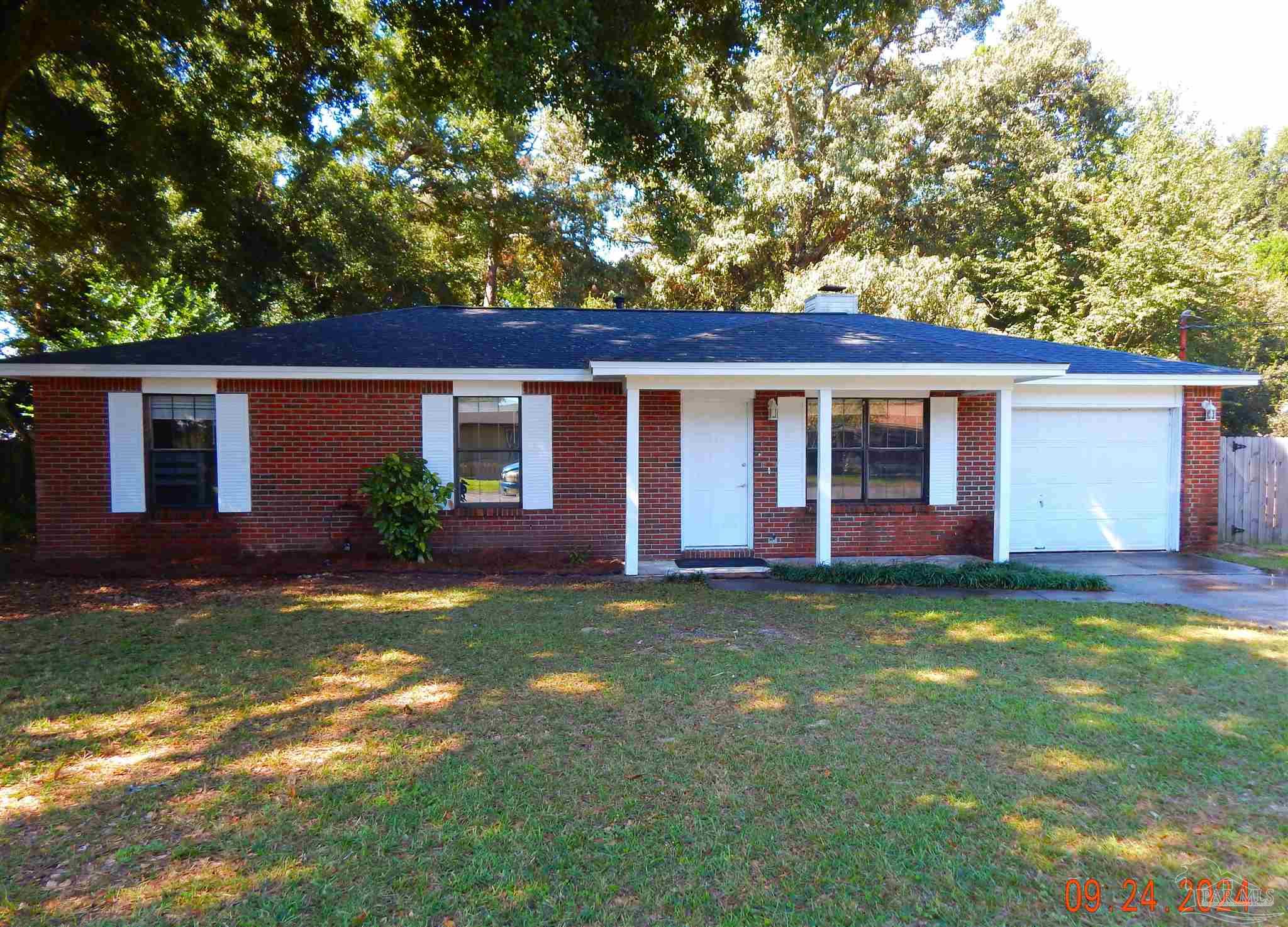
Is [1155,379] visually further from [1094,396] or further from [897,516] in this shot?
[897,516]

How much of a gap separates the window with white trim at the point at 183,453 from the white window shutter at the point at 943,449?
396 inches

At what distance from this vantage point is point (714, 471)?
10.7 meters

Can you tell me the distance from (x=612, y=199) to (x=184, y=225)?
12597 millimetres

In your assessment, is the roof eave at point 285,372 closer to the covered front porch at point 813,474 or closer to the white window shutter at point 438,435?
the white window shutter at point 438,435

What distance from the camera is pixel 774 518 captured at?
1073 centimetres

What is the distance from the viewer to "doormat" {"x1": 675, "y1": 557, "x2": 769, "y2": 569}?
995cm

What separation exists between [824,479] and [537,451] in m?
3.91

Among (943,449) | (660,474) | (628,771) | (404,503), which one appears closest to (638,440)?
(660,474)

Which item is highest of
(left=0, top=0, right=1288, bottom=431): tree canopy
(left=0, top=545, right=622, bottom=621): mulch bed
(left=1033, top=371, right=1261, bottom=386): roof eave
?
(left=0, top=0, right=1288, bottom=431): tree canopy

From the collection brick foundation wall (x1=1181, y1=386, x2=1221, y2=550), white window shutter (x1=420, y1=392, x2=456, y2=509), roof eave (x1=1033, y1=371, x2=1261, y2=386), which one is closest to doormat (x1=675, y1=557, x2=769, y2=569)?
white window shutter (x1=420, y1=392, x2=456, y2=509)

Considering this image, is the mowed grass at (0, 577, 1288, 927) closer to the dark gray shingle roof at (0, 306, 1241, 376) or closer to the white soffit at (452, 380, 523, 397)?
the dark gray shingle roof at (0, 306, 1241, 376)

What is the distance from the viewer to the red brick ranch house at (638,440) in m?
9.66

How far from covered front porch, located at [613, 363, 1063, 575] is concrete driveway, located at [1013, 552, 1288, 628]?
132 cm
